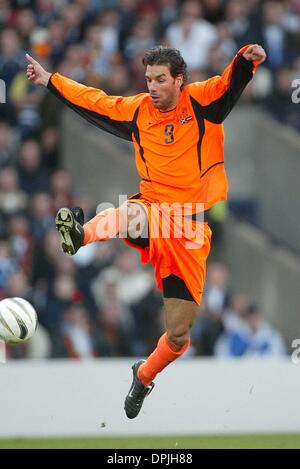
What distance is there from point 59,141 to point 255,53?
733 centimetres

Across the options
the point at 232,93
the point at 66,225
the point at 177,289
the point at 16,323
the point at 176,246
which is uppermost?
the point at 232,93

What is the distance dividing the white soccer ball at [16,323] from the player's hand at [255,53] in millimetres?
2608

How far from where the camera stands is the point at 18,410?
12.7 m

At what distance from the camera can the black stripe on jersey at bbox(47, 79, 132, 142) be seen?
10.4 meters

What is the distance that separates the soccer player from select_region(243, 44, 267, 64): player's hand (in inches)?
5.5

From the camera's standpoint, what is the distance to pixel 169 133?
10.1 metres

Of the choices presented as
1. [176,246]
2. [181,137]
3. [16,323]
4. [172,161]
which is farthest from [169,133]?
[16,323]

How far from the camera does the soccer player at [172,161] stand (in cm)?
999

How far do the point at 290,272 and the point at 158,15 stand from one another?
3932 mm

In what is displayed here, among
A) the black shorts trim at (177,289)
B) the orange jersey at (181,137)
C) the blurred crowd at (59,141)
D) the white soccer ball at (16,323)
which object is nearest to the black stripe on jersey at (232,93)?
the orange jersey at (181,137)

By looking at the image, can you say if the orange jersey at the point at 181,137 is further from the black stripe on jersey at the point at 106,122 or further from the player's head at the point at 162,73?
the player's head at the point at 162,73

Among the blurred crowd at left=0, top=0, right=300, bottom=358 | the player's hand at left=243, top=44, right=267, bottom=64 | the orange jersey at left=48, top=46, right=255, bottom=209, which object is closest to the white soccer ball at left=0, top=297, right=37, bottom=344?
the orange jersey at left=48, top=46, right=255, bottom=209

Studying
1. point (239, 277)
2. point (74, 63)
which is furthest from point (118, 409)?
point (74, 63)

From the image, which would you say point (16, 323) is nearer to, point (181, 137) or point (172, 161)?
point (172, 161)
